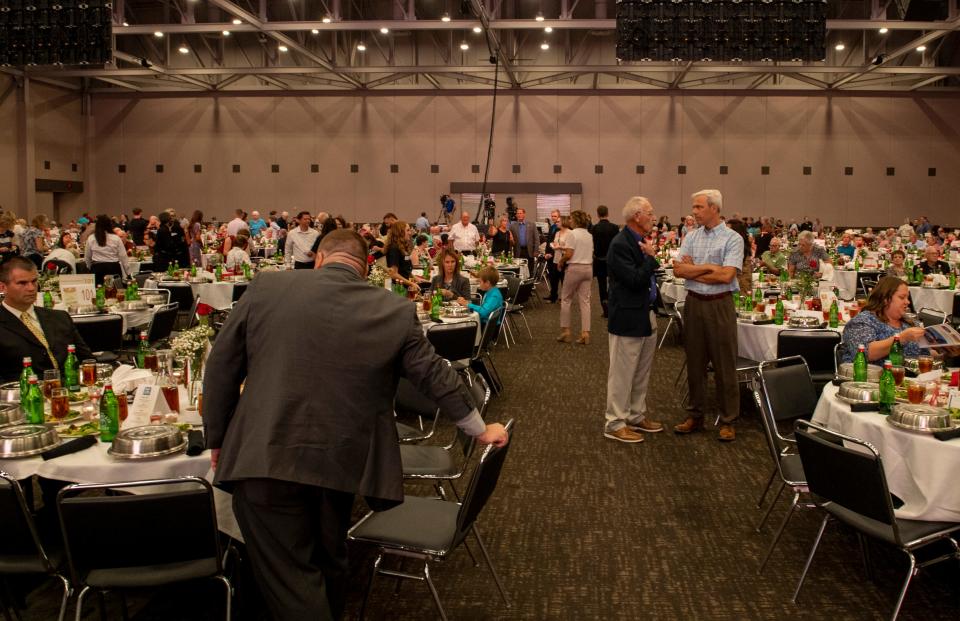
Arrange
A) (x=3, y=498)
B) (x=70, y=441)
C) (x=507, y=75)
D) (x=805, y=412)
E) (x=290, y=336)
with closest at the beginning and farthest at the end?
(x=290, y=336)
(x=3, y=498)
(x=70, y=441)
(x=805, y=412)
(x=507, y=75)

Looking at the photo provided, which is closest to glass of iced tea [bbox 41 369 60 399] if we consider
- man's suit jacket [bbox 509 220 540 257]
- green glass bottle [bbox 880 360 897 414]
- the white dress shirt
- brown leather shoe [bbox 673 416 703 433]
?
green glass bottle [bbox 880 360 897 414]

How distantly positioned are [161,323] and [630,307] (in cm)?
362

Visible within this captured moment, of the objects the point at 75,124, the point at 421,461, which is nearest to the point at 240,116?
the point at 75,124

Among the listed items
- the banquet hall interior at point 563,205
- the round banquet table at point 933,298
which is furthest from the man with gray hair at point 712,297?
the round banquet table at point 933,298

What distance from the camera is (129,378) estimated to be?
13.2 feet

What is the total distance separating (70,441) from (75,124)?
82.3 ft

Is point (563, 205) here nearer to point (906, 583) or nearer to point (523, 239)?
point (523, 239)

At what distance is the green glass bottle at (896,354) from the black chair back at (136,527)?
349cm

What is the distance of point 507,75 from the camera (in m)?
23.6

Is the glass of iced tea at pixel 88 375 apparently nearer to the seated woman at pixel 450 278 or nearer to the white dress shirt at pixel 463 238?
the seated woman at pixel 450 278

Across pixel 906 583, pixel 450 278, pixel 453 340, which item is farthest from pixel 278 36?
pixel 906 583

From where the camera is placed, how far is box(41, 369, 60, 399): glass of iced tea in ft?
12.6

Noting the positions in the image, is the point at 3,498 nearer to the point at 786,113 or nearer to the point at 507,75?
the point at 507,75

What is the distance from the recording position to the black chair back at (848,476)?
3020 millimetres
